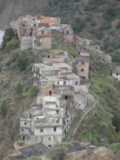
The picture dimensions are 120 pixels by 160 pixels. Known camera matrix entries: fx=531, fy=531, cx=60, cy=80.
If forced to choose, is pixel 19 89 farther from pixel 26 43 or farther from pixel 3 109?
pixel 26 43

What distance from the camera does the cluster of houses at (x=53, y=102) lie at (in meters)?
41.3

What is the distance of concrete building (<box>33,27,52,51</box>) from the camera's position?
197 feet

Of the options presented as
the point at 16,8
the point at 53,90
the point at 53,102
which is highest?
the point at 16,8

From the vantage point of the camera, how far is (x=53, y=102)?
4353cm

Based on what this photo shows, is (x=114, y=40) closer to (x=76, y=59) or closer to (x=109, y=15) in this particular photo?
(x=109, y=15)

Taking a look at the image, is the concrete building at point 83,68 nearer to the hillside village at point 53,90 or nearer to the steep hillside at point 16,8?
the hillside village at point 53,90

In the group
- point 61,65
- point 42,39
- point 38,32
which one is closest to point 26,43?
point 38,32

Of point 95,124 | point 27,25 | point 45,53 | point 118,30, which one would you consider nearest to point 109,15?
point 118,30

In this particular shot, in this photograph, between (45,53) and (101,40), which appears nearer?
(45,53)

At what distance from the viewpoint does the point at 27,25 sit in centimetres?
6656

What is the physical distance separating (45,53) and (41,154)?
21.8 metres

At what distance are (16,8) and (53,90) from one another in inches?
4198

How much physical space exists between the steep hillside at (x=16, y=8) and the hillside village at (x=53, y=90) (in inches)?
2964

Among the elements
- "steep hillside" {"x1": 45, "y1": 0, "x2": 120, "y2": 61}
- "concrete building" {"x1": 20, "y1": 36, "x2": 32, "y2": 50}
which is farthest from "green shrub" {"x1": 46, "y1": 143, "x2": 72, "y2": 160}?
"steep hillside" {"x1": 45, "y1": 0, "x2": 120, "y2": 61}
